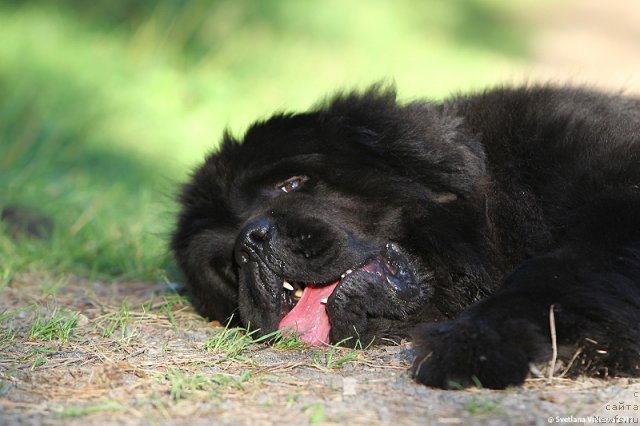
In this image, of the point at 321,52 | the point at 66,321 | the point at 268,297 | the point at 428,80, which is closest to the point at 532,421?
the point at 268,297

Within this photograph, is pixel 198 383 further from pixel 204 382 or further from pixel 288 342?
pixel 288 342

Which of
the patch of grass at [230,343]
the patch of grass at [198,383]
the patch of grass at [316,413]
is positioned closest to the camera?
the patch of grass at [316,413]

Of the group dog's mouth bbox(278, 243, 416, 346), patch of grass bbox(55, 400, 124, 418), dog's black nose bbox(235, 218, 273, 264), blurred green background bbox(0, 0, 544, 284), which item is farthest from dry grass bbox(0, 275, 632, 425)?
blurred green background bbox(0, 0, 544, 284)

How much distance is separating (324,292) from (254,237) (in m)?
0.37

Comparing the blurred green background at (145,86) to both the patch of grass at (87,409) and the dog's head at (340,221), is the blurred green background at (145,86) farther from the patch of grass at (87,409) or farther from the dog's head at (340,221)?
the patch of grass at (87,409)

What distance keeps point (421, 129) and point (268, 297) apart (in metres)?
0.96

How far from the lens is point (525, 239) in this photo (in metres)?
3.41

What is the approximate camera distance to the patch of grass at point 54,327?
11.2 ft

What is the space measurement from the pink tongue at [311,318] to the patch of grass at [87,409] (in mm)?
1002

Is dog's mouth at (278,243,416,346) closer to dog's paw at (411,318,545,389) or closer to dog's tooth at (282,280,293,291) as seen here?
dog's tooth at (282,280,293,291)

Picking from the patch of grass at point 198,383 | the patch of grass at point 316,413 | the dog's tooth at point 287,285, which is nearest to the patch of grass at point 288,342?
the dog's tooth at point 287,285

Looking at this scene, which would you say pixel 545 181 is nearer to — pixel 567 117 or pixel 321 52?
pixel 567 117

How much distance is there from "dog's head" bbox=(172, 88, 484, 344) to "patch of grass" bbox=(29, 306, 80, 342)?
0.60 meters

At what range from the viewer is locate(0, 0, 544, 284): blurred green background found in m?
5.46
